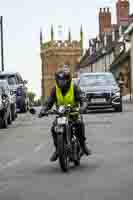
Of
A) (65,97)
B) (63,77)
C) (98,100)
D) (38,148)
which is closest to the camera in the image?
(63,77)

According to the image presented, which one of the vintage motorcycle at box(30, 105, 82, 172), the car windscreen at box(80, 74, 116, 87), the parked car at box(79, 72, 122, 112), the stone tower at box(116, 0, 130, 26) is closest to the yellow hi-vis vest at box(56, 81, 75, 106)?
the vintage motorcycle at box(30, 105, 82, 172)

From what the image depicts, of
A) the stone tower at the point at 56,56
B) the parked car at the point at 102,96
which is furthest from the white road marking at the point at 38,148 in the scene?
the stone tower at the point at 56,56

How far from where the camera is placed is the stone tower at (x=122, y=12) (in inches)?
3474

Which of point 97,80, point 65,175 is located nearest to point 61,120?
point 65,175

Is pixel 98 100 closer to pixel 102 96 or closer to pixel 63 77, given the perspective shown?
pixel 102 96

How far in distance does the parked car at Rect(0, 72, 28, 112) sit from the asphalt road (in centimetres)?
1736

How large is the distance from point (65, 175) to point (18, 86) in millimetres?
27486

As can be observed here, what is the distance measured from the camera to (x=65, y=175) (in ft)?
38.9

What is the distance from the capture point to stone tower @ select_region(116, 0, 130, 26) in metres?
88.2

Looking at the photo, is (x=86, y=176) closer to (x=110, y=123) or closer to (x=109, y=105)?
(x=110, y=123)

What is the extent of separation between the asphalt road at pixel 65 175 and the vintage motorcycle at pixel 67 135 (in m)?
0.18

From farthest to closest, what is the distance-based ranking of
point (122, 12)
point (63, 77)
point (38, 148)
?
point (122, 12) → point (38, 148) → point (63, 77)

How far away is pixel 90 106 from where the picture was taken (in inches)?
1307

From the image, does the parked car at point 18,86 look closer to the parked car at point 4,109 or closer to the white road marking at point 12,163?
the parked car at point 4,109
